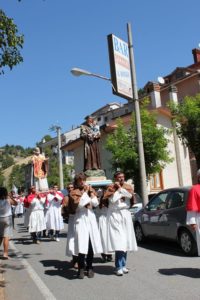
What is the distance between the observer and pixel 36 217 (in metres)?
13.9

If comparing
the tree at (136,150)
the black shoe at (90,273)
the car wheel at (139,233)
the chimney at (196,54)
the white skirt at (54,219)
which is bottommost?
the black shoe at (90,273)

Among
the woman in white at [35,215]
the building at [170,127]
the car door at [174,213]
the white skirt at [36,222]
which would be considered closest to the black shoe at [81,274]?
the car door at [174,213]

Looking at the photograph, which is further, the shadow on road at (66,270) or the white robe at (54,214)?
the white robe at (54,214)

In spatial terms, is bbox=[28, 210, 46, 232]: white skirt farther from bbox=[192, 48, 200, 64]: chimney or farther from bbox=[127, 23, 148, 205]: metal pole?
bbox=[192, 48, 200, 64]: chimney

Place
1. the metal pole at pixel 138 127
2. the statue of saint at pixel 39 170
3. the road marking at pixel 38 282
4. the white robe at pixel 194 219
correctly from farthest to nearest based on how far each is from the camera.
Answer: the statue of saint at pixel 39 170
the metal pole at pixel 138 127
the white robe at pixel 194 219
the road marking at pixel 38 282

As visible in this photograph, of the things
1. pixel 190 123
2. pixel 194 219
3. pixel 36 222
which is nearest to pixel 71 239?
pixel 194 219

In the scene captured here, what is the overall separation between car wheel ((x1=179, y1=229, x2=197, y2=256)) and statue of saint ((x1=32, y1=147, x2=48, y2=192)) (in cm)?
765

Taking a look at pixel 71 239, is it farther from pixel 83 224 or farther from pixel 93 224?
pixel 93 224

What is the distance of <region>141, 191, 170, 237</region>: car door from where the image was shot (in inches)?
433

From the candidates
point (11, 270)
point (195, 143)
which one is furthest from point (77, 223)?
point (195, 143)

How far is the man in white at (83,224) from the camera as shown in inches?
304

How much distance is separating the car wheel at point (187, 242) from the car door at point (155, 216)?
995 millimetres

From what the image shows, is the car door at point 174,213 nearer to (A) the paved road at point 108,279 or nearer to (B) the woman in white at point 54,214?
(A) the paved road at point 108,279

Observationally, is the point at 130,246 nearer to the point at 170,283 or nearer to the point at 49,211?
the point at 170,283
